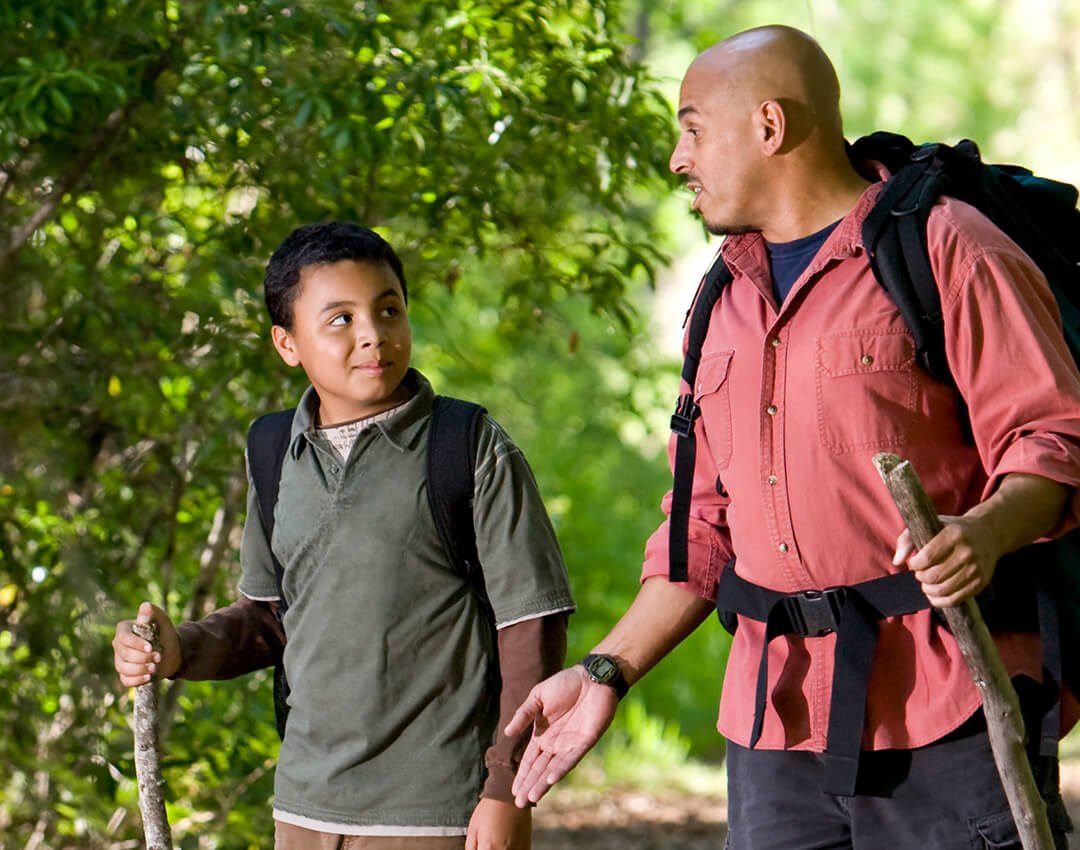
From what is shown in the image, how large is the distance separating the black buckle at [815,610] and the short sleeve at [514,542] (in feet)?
1.38

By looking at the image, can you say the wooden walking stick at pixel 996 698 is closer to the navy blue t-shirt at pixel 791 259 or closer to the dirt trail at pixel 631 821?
the navy blue t-shirt at pixel 791 259

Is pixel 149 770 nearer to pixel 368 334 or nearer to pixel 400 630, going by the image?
pixel 400 630

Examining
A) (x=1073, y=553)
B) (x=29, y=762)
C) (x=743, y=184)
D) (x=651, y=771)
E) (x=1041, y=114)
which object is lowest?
(x=651, y=771)

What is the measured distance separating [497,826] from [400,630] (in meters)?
0.40

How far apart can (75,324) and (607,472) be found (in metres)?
6.17

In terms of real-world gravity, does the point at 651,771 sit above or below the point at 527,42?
below

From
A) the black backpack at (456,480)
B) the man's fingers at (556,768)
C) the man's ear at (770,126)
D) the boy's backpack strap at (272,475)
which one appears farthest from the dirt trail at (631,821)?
the man's ear at (770,126)

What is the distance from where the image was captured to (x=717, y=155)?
2.44m

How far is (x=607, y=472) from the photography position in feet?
33.8

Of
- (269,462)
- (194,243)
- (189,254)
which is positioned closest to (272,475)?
(269,462)

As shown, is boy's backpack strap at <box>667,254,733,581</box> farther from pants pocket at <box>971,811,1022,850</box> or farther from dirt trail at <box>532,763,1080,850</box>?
dirt trail at <box>532,763,1080,850</box>

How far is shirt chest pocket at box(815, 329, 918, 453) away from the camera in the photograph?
2.21 metres

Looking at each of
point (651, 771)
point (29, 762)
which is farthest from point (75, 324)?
point (651, 771)

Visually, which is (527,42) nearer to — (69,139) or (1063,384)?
(69,139)
